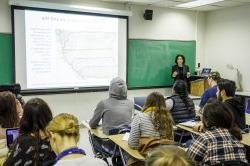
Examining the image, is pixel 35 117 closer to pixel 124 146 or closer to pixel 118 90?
pixel 124 146

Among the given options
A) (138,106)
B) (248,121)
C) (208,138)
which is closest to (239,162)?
(208,138)

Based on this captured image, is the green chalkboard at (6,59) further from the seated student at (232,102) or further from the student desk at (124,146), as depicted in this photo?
the seated student at (232,102)

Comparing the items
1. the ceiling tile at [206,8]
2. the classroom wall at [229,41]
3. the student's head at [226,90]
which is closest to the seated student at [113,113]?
the student's head at [226,90]

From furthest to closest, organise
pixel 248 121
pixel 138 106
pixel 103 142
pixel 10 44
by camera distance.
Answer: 1. pixel 10 44
2. pixel 138 106
3. pixel 248 121
4. pixel 103 142

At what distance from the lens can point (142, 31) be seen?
21.4ft

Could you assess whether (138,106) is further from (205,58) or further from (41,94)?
(205,58)

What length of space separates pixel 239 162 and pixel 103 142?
171 centimetres

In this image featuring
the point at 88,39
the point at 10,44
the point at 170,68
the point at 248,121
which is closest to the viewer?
the point at 248,121


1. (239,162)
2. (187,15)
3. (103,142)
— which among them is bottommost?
(103,142)

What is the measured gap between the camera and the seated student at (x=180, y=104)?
369cm

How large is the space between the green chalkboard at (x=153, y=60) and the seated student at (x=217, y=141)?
432 cm

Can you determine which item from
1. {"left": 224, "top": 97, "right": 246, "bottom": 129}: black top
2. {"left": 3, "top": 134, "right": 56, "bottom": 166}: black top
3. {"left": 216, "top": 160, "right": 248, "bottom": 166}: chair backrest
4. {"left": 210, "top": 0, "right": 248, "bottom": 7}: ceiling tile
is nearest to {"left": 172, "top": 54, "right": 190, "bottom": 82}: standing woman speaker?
{"left": 210, "top": 0, "right": 248, "bottom": 7}: ceiling tile

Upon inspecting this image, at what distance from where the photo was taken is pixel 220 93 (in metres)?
3.47

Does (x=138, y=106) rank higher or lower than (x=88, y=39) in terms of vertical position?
lower
